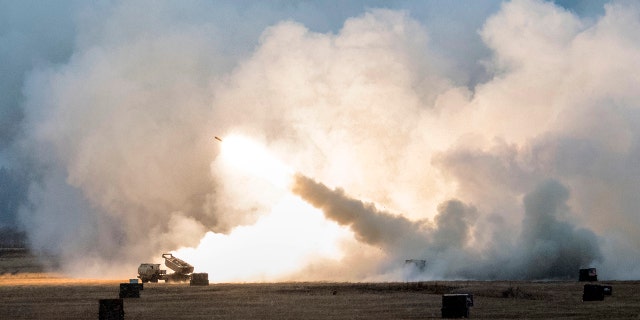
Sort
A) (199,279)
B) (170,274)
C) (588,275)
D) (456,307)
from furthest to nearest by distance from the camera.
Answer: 1. (170,274)
2. (199,279)
3. (588,275)
4. (456,307)

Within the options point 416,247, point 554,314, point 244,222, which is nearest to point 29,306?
point 554,314

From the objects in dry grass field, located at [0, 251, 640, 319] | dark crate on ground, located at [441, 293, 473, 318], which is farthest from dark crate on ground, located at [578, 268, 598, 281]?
dark crate on ground, located at [441, 293, 473, 318]

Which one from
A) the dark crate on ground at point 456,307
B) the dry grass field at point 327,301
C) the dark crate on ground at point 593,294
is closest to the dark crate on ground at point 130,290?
the dry grass field at point 327,301

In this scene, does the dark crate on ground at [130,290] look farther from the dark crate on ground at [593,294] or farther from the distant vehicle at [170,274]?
the dark crate on ground at [593,294]

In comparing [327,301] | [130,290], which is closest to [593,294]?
[327,301]

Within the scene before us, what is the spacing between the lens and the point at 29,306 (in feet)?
197

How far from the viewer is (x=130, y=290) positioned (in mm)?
65875

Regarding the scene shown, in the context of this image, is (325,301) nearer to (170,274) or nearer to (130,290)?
(130,290)

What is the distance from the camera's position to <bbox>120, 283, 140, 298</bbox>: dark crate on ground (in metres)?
Answer: 65.6

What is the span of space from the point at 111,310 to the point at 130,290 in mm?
18158

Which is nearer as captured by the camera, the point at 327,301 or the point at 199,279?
the point at 327,301

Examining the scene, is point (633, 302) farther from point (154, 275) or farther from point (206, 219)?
point (206, 219)

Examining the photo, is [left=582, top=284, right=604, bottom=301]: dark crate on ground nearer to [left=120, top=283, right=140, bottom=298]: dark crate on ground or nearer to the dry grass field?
the dry grass field

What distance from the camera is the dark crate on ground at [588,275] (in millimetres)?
A: 74312
